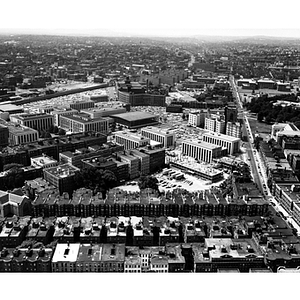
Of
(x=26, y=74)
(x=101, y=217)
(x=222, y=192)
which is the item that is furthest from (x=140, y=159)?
(x=26, y=74)

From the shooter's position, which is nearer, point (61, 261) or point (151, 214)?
point (61, 261)

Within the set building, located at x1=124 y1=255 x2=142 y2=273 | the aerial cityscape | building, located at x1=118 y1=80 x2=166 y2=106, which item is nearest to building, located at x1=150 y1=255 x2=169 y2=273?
the aerial cityscape

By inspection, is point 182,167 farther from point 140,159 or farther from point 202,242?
point 202,242

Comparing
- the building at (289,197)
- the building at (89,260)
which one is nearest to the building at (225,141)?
the building at (289,197)

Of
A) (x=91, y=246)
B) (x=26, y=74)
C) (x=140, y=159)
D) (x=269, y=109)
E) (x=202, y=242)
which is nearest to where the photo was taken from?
(x=91, y=246)

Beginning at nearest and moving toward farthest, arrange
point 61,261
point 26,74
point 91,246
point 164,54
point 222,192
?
point 61,261
point 91,246
point 222,192
point 26,74
point 164,54

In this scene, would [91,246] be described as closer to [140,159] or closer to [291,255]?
[291,255]
